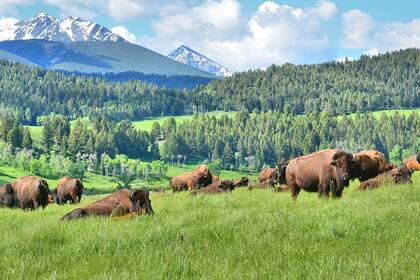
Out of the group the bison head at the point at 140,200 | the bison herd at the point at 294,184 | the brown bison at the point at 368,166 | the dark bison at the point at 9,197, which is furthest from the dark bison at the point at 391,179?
the dark bison at the point at 9,197

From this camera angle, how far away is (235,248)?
8.43 meters

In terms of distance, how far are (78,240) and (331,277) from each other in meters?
5.72

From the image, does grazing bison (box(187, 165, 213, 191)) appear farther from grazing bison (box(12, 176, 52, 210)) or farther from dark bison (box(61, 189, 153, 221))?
dark bison (box(61, 189, 153, 221))

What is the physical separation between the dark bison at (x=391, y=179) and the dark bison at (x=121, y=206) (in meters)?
11.0

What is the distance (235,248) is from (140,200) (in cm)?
819

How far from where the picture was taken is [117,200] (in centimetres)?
1639

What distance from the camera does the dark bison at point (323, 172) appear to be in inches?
733

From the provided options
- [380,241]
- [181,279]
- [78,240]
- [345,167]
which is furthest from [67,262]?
[345,167]

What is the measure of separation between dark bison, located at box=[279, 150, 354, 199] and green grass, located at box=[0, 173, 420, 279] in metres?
5.74

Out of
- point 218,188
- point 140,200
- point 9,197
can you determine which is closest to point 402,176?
point 218,188

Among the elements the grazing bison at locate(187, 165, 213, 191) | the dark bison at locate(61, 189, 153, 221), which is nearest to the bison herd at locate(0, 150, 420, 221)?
the dark bison at locate(61, 189, 153, 221)

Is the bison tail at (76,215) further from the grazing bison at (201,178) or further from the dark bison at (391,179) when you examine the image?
the grazing bison at (201,178)

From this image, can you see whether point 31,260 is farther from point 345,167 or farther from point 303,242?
point 345,167

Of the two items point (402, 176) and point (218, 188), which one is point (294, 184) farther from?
point (218, 188)
